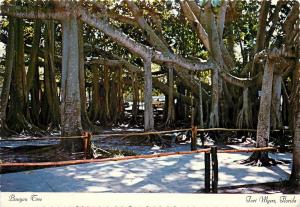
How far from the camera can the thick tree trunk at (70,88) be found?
613 cm

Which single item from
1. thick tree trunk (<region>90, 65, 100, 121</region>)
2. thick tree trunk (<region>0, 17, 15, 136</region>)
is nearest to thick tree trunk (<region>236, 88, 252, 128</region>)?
thick tree trunk (<region>90, 65, 100, 121</region>)

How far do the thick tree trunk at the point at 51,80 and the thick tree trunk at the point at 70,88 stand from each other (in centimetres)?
257

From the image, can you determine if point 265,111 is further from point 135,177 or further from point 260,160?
point 135,177

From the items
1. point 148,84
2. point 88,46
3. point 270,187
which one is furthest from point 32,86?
point 270,187

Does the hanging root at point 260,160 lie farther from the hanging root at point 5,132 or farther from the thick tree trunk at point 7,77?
the thick tree trunk at point 7,77

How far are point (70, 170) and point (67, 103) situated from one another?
154 centimetres

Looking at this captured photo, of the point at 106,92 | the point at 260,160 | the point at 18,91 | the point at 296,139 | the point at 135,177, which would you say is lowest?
the point at 135,177

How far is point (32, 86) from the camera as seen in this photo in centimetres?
913

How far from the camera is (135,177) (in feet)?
15.0

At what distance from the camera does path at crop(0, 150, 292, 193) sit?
159 inches

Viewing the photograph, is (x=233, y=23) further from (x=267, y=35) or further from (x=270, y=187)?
(x=270, y=187)

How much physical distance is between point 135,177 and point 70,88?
217 cm

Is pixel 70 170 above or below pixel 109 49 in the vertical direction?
below

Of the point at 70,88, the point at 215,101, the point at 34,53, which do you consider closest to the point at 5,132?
the point at 70,88
